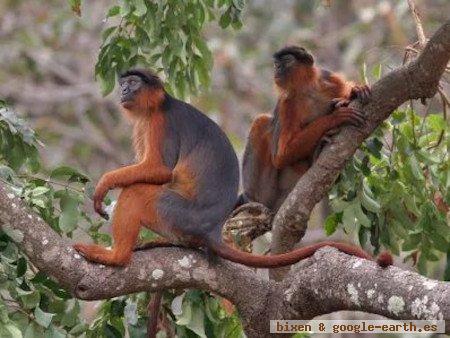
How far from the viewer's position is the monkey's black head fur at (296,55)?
7.36 m

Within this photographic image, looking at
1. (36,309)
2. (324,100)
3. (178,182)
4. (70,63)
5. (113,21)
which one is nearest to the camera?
(36,309)

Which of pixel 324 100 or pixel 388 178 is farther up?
pixel 324 100

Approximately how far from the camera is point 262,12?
12.5m

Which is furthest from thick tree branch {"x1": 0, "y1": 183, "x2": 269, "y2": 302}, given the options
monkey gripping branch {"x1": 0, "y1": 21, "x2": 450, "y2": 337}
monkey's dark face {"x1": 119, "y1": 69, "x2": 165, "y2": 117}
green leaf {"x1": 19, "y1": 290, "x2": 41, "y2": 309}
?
monkey's dark face {"x1": 119, "y1": 69, "x2": 165, "y2": 117}

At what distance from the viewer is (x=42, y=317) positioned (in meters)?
4.97

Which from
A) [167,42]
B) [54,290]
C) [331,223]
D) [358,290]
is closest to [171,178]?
[167,42]

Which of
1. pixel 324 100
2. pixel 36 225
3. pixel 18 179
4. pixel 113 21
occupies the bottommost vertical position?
pixel 36 225

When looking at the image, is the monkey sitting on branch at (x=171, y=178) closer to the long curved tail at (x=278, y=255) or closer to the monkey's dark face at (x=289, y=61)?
the long curved tail at (x=278, y=255)

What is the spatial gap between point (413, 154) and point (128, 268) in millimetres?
1932

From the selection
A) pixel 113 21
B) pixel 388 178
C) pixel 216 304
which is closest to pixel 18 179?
pixel 216 304

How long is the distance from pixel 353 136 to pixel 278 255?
102 cm

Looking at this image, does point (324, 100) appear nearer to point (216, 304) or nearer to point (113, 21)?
point (216, 304)

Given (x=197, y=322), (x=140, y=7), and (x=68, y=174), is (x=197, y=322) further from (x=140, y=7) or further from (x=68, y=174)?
(x=140, y=7)

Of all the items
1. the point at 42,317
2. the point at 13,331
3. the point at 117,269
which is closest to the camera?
the point at 13,331
